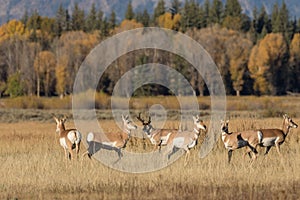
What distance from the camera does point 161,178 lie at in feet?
45.9

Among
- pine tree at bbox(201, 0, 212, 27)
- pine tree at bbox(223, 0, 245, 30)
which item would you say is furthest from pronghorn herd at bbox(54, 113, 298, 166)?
pine tree at bbox(201, 0, 212, 27)

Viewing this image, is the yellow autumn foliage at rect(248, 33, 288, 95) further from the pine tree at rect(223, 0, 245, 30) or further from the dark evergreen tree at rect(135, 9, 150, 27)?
the dark evergreen tree at rect(135, 9, 150, 27)

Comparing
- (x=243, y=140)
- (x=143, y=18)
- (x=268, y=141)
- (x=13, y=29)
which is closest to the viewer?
(x=243, y=140)

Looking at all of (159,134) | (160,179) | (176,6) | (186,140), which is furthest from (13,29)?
(160,179)

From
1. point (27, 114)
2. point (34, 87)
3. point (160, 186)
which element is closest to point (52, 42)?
point (34, 87)

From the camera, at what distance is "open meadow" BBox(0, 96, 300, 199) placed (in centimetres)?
1205

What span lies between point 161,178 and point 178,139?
2660mm

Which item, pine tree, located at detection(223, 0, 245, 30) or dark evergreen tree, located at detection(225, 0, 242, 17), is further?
dark evergreen tree, located at detection(225, 0, 242, 17)

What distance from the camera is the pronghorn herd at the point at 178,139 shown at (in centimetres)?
1590

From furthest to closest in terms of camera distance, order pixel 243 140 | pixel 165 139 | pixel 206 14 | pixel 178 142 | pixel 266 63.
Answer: pixel 206 14
pixel 266 63
pixel 165 139
pixel 178 142
pixel 243 140

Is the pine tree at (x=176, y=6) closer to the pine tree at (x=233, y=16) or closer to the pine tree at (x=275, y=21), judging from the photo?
the pine tree at (x=233, y=16)

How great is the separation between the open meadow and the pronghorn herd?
350mm

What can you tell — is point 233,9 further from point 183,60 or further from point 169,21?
point 183,60

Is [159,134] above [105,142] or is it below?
above
